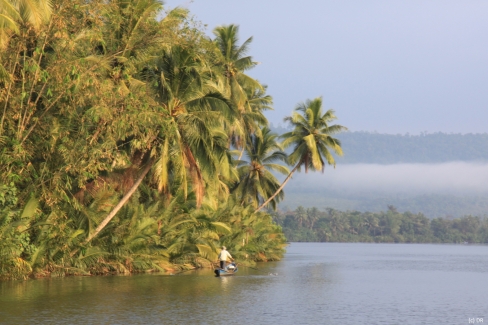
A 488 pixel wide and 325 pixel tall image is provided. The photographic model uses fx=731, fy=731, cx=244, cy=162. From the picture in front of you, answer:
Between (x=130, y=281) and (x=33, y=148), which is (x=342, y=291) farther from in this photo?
(x=33, y=148)

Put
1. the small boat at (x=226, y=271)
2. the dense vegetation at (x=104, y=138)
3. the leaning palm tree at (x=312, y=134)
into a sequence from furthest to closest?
1. the leaning palm tree at (x=312, y=134)
2. the small boat at (x=226, y=271)
3. the dense vegetation at (x=104, y=138)

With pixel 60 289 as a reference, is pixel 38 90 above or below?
above

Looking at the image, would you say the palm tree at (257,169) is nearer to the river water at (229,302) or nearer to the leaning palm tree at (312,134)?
the leaning palm tree at (312,134)

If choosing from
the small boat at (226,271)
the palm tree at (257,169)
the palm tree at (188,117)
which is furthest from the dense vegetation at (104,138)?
the palm tree at (257,169)

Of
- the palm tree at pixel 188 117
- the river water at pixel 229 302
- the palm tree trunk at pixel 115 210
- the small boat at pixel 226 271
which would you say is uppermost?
Result: the palm tree at pixel 188 117

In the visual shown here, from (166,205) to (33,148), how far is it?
443 inches

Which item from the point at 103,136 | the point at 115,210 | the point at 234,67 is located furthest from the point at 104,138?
the point at 234,67

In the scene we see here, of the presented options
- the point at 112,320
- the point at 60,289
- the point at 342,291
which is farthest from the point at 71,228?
the point at 112,320

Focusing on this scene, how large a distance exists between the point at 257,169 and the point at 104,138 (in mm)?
36106

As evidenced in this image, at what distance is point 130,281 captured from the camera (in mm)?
30688

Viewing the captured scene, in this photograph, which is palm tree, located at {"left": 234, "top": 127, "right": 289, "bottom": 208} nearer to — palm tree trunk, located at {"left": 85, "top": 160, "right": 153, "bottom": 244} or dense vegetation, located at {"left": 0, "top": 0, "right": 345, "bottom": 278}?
dense vegetation, located at {"left": 0, "top": 0, "right": 345, "bottom": 278}

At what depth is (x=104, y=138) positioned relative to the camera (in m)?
29.8

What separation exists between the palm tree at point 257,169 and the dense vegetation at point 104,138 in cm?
2168

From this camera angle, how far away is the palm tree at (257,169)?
214 ft
